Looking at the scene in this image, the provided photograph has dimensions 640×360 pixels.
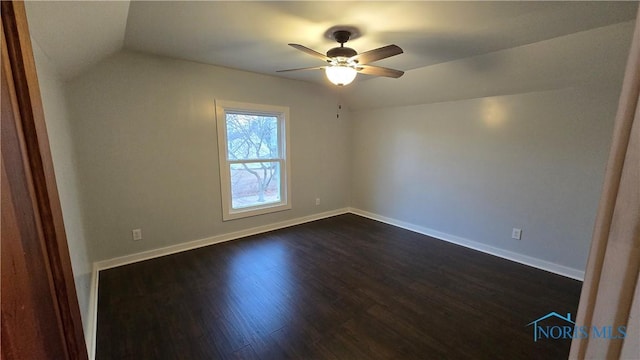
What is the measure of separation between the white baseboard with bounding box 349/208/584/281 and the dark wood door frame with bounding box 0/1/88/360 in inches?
152

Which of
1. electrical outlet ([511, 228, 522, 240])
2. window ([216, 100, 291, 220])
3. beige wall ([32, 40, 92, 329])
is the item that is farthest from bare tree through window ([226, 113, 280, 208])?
electrical outlet ([511, 228, 522, 240])

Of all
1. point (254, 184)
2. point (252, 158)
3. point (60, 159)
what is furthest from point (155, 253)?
point (60, 159)

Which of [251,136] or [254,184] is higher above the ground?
[251,136]

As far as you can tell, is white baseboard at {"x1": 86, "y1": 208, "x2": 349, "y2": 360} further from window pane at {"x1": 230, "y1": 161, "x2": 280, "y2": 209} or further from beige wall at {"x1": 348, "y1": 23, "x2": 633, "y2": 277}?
beige wall at {"x1": 348, "y1": 23, "x2": 633, "y2": 277}

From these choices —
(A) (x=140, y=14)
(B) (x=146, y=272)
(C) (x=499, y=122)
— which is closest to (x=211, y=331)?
(B) (x=146, y=272)

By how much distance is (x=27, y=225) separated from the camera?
0.61 m

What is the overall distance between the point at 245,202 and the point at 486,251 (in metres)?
3.32

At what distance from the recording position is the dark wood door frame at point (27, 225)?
53cm

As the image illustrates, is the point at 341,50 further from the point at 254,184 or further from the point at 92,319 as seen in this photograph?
the point at 92,319

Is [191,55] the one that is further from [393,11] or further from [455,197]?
[455,197]

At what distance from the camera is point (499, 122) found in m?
3.15

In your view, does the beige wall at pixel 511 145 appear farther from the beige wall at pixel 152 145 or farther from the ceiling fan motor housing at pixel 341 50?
the beige wall at pixel 152 145

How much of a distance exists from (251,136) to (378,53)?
7.79 ft

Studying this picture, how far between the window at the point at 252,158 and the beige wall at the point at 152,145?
0.11m
